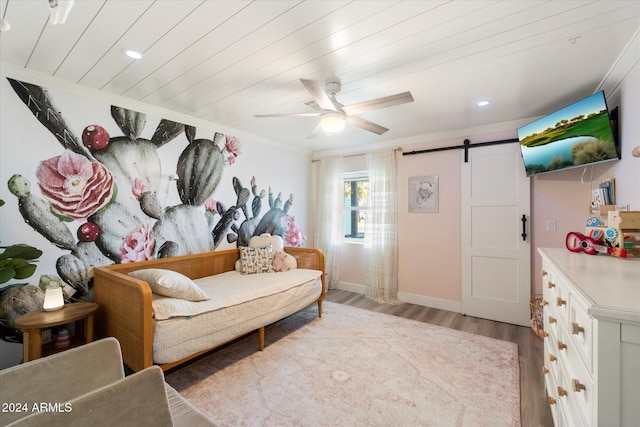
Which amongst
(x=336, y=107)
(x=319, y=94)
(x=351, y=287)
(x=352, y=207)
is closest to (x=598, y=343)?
(x=319, y=94)

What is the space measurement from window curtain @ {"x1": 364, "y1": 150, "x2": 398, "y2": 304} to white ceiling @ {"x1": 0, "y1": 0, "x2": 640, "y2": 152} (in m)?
1.43

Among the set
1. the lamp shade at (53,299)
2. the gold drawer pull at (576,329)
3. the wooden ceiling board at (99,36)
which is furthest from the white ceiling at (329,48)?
the lamp shade at (53,299)

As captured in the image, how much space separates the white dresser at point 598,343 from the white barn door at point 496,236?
1862mm

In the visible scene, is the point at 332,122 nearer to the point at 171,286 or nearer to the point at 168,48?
the point at 168,48


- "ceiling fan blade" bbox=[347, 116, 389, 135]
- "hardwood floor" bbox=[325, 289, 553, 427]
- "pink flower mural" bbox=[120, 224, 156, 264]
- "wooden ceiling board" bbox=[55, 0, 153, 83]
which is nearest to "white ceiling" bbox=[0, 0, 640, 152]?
"wooden ceiling board" bbox=[55, 0, 153, 83]

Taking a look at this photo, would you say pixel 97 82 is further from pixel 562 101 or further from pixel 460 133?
pixel 562 101

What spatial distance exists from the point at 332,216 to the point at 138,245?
109 inches

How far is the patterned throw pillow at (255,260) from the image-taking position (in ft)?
10.9

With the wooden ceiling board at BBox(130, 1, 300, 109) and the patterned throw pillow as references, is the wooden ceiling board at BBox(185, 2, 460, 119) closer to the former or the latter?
the wooden ceiling board at BBox(130, 1, 300, 109)

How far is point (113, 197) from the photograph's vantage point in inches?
99.3

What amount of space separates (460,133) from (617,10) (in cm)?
210

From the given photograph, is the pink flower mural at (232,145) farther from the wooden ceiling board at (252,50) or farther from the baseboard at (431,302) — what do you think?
the baseboard at (431,302)

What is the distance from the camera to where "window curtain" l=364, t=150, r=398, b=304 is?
3.97m

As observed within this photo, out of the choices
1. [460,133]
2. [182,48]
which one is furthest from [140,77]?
[460,133]
